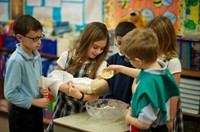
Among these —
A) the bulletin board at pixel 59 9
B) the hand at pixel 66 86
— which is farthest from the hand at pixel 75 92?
the bulletin board at pixel 59 9

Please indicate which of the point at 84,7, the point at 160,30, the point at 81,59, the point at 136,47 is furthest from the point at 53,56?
the point at 136,47

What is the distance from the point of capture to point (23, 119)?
7.54ft

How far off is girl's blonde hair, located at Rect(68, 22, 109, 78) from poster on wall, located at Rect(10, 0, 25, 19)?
7.47 feet

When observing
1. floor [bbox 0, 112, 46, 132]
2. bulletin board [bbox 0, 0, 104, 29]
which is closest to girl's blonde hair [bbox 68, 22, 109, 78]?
bulletin board [bbox 0, 0, 104, 29]

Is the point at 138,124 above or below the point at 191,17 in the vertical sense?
below

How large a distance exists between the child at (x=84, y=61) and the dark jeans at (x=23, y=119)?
0.12m

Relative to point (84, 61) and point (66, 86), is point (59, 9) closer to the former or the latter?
point (84, 61)

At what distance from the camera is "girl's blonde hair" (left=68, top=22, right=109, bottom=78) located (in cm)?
227

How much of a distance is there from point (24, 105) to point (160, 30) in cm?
96

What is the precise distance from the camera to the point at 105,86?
2.13 meters

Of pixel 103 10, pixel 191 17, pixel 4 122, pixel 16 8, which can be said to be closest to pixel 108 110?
pixel 191 17

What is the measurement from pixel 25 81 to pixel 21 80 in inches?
1.1

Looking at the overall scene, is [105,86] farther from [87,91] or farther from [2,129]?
[2,129]

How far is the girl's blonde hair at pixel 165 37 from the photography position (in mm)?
2266
